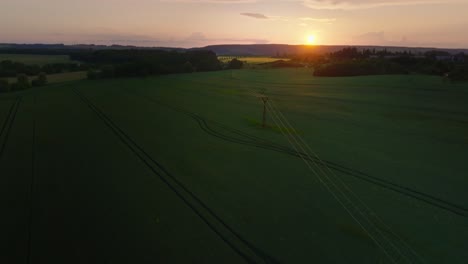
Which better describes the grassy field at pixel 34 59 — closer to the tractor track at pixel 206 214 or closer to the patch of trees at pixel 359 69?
the patch of trees at pixel 359 69

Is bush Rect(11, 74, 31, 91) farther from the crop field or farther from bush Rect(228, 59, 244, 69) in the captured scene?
bush Rect(228, 59, 244, 69)

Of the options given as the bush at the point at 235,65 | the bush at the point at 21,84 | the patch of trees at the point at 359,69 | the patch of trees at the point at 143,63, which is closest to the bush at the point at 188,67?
the patch of trees at the point at 143,63

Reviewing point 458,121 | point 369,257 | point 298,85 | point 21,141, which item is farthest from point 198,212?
point 298,85

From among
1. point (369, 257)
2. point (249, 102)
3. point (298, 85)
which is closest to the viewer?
point (369, 257)

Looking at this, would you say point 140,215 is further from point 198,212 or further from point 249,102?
point 249,102

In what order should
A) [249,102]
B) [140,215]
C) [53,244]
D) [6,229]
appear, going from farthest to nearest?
[249,102] < [140,215] < [6,229] < [53,244]

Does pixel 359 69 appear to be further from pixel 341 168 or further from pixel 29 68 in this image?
pixel 29 68

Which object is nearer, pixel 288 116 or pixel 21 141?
pixel 21 141
